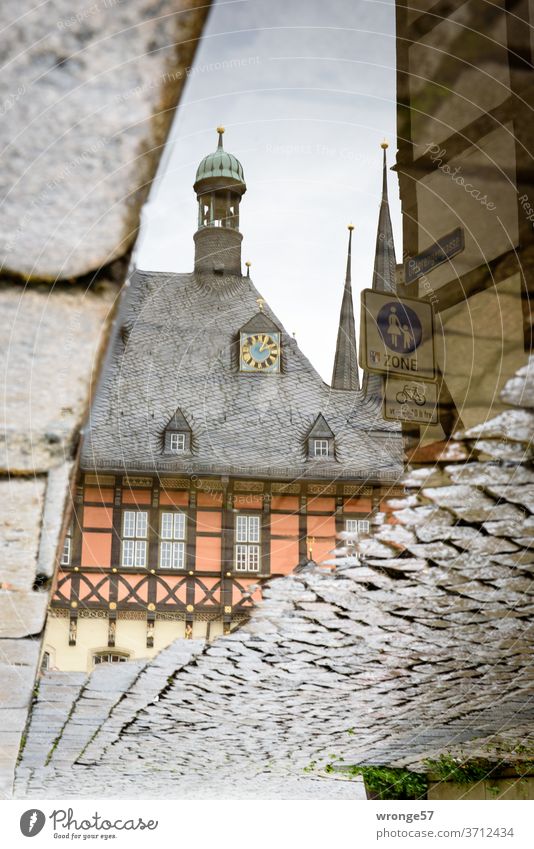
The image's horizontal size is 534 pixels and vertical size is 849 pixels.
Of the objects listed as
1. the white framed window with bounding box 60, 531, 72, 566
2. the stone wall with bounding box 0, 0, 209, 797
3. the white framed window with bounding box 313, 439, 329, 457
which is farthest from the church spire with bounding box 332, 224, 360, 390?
the stone wall with bounding box 0, 0, 209, 797

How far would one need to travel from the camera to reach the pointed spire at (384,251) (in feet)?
5.51

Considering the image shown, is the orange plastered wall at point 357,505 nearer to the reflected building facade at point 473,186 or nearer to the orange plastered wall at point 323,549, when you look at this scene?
the orange plastered wall at point 323,549

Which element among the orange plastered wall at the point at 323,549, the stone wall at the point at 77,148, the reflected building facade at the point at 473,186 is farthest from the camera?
the orange plastered wall at the point at 323,549

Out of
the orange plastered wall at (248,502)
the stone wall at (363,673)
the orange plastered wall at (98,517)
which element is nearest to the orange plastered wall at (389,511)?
the stone wall at (363,673)

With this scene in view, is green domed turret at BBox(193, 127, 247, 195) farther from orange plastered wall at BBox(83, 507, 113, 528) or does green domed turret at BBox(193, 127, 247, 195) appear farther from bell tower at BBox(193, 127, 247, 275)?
orange plastered wall at BBox(83, 507, 113, 528)

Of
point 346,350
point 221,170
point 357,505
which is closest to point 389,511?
point 357,505

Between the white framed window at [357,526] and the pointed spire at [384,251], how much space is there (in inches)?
16.0

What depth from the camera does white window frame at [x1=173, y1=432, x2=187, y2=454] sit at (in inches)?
72.2

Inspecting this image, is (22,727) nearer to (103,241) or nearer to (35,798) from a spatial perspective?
(35,798)

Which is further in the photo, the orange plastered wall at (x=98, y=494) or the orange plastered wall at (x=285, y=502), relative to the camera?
the orange plastered wall at (x=285, y=502)

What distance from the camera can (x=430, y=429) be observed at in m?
1.69

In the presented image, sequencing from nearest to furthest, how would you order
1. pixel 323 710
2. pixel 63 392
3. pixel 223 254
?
pixel 63 392 → pixel 223 254 → pixel 323 710

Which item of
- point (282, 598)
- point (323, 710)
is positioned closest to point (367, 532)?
point (282, 598)
